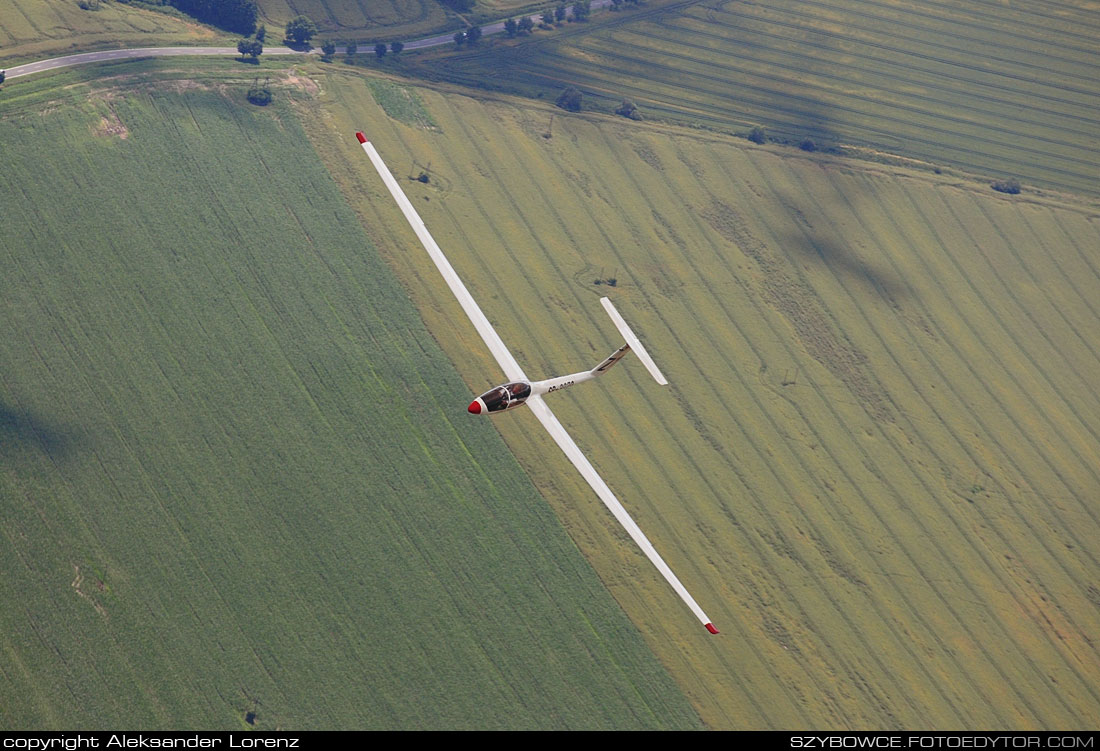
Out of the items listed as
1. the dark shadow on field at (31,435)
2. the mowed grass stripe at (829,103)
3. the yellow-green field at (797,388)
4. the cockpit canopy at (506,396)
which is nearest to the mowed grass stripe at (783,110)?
the mowed grass stripe at (829,103)

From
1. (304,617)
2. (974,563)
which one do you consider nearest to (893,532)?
(974,563)

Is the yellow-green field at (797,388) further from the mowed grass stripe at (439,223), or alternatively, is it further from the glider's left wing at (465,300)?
the glider's left wing at (465,300)

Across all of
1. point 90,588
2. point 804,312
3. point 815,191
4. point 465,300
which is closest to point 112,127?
point 90,588

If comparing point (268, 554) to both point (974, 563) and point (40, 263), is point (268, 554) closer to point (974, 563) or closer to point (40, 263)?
point (40, 263)

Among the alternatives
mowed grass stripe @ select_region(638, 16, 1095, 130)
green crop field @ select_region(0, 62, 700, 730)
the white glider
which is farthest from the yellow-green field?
mowed grass stripe @ select_region(638, 16, 1095, 130)

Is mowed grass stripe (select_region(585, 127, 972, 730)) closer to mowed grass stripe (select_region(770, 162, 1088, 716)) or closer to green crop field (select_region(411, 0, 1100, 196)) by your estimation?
mowed grass stripe (select_region(770, 162, 1088, 716))

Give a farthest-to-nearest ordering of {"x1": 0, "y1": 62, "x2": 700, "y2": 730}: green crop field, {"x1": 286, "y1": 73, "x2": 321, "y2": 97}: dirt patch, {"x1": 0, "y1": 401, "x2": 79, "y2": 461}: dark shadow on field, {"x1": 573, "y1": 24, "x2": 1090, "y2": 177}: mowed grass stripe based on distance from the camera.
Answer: {"x1": 573, "y1": 24, "x2": 1090, "y2": 177}: mowed grass stripe < {"x1": 286, "y1": 73, "x2": 321, "y2": 97}: dirt patch < {"x1": 0, "y1": 401, "x2": 79, "y2": 461}: dark shadow on field < {"x1": 0, "y1": 62, "x2": 700, "y2": 730}: green crop field

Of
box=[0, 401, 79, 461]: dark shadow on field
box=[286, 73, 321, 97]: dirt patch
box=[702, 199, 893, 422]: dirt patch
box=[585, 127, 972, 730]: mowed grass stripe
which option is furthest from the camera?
box=[286, 73, 321, 97]: dirt patch
